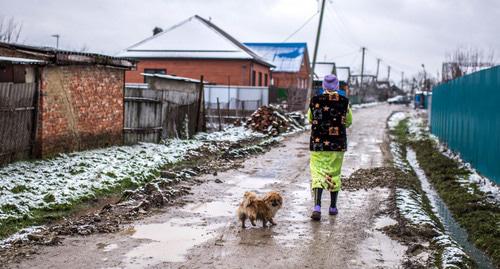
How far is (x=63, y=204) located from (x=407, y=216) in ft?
16.0

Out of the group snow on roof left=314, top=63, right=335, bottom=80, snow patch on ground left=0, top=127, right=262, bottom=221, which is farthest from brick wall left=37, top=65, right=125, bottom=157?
snow on roof left=314, top=63, right=335, bottom=80

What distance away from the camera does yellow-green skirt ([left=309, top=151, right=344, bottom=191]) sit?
7.78m

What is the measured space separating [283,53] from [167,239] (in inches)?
2127

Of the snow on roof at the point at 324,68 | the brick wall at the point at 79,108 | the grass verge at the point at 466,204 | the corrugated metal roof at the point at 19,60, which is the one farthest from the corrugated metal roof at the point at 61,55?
the snow on roof at the point at 324,68

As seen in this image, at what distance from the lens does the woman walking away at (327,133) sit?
25.4 ft

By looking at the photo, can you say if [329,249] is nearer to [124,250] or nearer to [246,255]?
[246,255]

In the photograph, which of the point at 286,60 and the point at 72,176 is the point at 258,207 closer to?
the point at 72,176

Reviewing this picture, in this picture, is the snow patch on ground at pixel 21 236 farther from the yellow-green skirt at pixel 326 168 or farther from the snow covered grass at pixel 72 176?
the yellow-green skirt at pixel 326 168

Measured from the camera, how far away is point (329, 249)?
6.36 metres

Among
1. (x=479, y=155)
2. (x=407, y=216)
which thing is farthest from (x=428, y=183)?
(x=407, y=216)

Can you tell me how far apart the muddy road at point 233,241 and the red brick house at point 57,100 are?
152 inches

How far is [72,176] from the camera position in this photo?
10359mm

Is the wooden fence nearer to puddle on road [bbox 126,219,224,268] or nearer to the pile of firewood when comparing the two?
the pile of firewood

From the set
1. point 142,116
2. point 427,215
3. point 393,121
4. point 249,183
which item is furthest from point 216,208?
point 393,121
